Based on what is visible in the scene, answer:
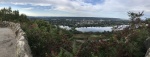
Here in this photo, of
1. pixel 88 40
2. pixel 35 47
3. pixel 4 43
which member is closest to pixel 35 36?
pixel 35 47

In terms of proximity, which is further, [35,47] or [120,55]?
[35,47]

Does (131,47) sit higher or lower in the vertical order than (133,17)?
lower

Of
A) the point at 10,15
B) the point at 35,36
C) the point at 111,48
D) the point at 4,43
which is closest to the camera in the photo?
the point at 111,48

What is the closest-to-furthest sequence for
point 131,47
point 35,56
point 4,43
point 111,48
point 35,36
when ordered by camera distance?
point 131,47 < point 111,48 < point 35,56 < point 35,36 < point 4,43

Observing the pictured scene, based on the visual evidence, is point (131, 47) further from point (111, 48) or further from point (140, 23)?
point (140, 23)

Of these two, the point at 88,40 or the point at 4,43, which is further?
the point at 4,43

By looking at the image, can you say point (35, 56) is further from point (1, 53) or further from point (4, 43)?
point (4, 43)

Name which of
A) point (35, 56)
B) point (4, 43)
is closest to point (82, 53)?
point (35, 56)

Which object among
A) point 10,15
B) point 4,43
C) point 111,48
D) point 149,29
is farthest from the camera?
point 10,15

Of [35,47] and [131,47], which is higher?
[131,47]

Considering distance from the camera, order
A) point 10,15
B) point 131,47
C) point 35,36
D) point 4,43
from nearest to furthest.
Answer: point 131,47 < point 35,36 < point 4,43 < point 10,15
